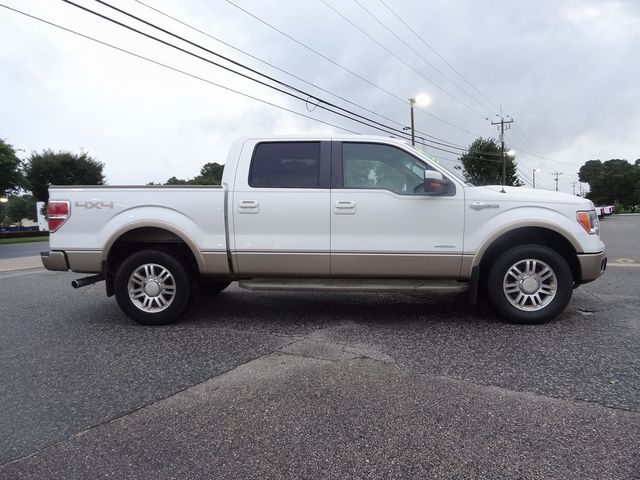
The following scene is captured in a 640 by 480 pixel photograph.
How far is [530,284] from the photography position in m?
4.61

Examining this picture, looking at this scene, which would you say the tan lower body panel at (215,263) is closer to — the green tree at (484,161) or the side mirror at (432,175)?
the side mirror at (432,175)

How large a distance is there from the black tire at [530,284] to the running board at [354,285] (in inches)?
14.9

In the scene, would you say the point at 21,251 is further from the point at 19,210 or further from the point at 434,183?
the point at 19,210

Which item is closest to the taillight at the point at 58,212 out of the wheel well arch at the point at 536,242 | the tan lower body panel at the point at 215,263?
the tan lower body panel at the point at 215,263

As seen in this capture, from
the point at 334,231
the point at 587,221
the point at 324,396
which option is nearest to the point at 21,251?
the point at 334,231

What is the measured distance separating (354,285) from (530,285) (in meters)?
1.82

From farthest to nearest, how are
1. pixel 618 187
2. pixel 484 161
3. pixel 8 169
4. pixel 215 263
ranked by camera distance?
1. pixel 618 187
2. pixel 484 161
3. pixel 8 169
4. pixel 215 263

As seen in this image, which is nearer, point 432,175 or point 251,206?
point 432,175

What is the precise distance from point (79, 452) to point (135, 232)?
284cm

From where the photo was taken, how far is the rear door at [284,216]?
15.4 feet

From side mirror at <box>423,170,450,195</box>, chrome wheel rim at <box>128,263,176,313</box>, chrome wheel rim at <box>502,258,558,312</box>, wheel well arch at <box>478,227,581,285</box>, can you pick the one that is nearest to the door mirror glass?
side mirror at <box>423,170,450,195</box>

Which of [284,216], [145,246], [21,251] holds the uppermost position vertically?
[284,216]

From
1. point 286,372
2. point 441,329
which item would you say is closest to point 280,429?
point 286,372

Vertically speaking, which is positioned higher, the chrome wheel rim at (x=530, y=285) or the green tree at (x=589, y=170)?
the green tree at (x=589, y=170)
